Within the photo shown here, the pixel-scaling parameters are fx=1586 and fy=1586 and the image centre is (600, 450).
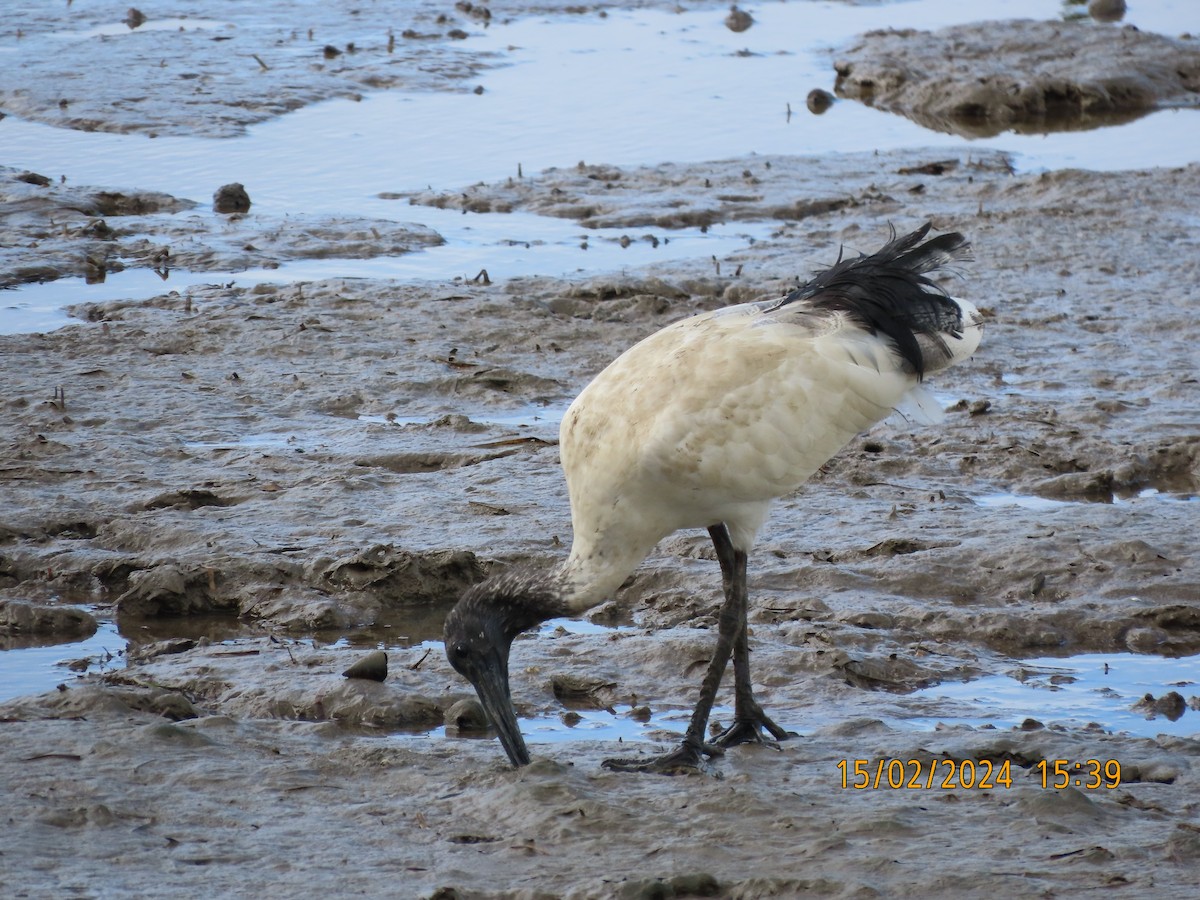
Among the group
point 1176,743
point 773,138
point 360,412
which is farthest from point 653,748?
point 773,138

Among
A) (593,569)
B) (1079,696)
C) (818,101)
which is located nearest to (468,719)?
(593,569)

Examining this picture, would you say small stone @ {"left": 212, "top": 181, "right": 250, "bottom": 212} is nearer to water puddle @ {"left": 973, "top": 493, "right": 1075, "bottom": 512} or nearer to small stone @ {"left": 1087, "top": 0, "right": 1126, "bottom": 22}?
water puddle @ {"left": 973, "top": 493, "right": 1075, "bottom": 512}

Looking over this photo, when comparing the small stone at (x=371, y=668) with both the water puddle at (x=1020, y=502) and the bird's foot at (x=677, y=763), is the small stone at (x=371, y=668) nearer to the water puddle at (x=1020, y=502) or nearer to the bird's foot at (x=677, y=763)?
the bird's foot at (x=677, y=763)

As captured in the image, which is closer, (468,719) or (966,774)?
(966,774)

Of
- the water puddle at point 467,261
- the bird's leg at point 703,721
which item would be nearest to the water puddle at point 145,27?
the water puddle at point 467,261

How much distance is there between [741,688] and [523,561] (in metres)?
1.59

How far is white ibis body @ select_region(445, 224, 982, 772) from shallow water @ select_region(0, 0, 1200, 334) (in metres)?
5.56

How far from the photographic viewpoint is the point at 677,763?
5.00 metres

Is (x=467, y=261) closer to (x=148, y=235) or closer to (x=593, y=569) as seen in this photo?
(x=148, y=235)

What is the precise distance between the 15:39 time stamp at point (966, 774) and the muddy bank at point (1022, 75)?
11.6 metres

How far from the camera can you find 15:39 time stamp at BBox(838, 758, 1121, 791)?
4.73 meters

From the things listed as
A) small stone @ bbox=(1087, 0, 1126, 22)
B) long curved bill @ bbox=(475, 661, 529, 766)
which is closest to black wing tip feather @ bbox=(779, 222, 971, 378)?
long curved bill @ bbox=(475, 661, 529, 766)

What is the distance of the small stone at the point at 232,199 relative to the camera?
39.7 feet

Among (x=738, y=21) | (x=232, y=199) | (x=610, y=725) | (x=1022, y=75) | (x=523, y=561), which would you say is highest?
(x=738, y=21)
